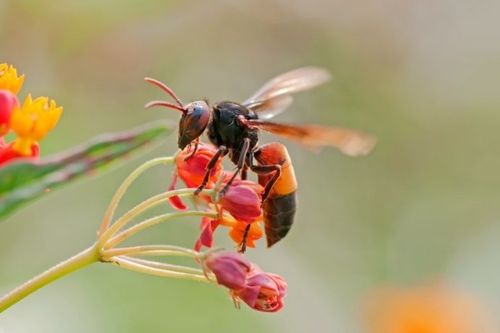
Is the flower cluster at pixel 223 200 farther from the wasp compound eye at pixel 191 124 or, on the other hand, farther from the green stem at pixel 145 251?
the green stem at pixel 145 251

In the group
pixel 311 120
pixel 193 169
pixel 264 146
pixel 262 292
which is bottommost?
pixel 262 292

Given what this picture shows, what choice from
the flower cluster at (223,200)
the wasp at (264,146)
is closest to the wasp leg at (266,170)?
the wasp at (264,146)

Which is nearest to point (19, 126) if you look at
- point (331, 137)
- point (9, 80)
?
point (9, 80)

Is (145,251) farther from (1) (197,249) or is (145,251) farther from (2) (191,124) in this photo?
(2) (191,124)

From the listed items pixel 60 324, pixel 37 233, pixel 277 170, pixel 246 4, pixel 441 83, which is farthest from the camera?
pixel 441 83

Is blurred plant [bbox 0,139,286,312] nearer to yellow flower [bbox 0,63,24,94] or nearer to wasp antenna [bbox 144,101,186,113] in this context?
wasp antenna [bbox 144,101,186,113]

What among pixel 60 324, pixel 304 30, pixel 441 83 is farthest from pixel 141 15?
pixel 441 83

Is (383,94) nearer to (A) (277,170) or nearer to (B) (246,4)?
(B) (246,4)
